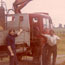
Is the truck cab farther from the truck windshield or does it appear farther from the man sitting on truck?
the man sitting on truck

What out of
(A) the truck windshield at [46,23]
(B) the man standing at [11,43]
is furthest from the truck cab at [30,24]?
(B) the man standing at [11,43]

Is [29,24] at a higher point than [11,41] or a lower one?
higher

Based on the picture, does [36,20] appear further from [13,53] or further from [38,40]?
[13,53]

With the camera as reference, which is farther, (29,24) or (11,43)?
(29,24)

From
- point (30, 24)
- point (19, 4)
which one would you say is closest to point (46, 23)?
point (30, 24)

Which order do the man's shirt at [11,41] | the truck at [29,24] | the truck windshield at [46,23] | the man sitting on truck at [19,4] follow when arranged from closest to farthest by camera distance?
the man's shirt at [11,41] < the truck at [29,24] < the truck windshield at [46,23] < the man sitting on truck at [19,4]

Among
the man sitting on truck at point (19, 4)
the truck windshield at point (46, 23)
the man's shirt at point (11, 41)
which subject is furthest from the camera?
the man sitting on truck at point (19, 4)

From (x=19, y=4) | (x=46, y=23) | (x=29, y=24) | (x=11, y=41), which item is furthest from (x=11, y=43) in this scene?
(x=19, y=4)

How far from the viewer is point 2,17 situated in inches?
627

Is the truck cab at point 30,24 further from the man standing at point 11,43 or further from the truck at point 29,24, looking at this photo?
the man standing at point 11,43

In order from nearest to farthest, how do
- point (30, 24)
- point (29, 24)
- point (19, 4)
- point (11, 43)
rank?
point (11, 43) < point (29, 24) < point (30, 24) < point (19, 4)

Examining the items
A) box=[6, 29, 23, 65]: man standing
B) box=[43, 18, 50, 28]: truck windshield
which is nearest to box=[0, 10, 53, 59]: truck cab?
box=[43, 18, 50, 28]: truck windshield

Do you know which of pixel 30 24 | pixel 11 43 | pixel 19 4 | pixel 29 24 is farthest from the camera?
pixel 19 4

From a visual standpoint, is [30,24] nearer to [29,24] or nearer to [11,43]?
[29,24]
